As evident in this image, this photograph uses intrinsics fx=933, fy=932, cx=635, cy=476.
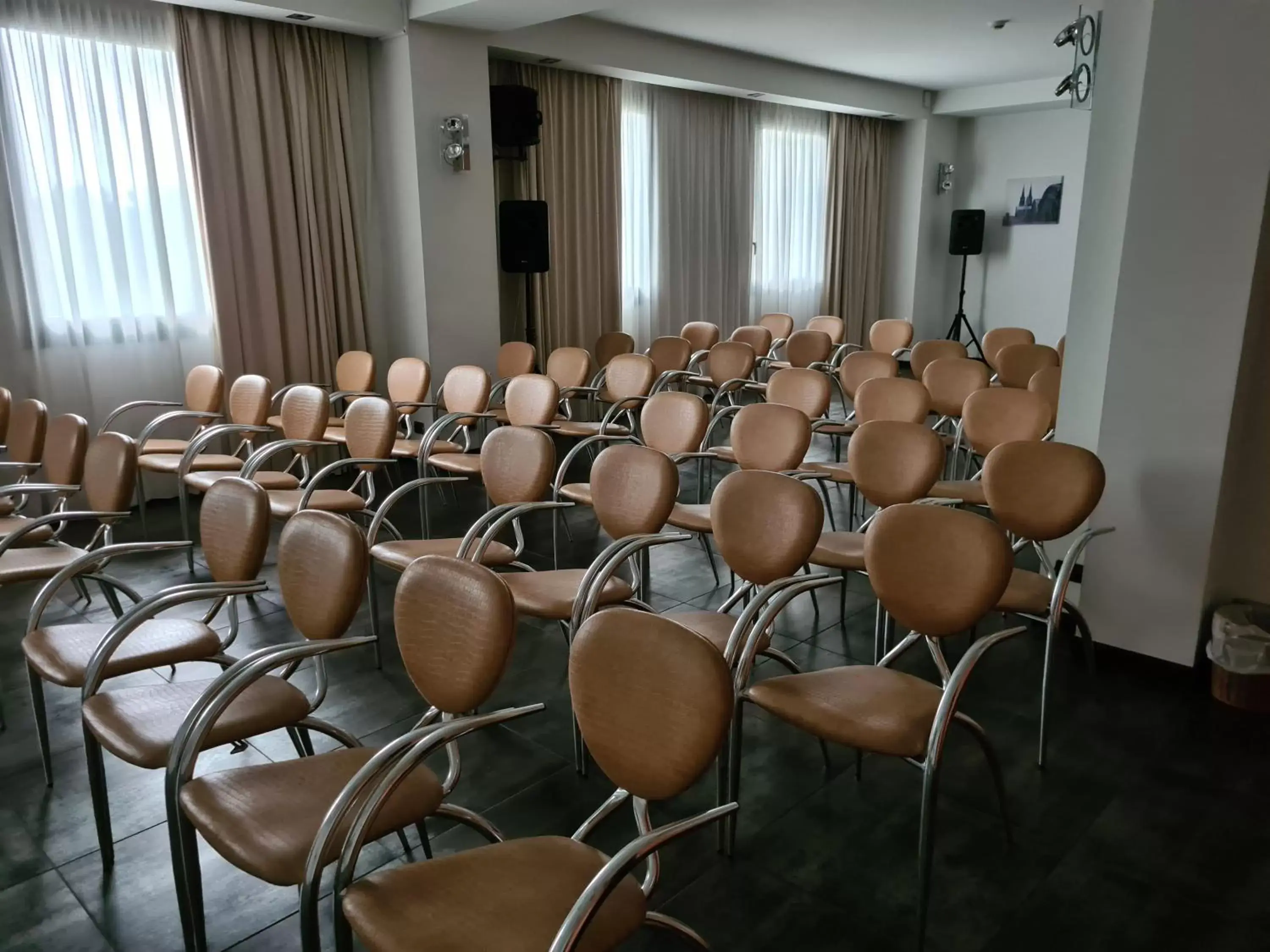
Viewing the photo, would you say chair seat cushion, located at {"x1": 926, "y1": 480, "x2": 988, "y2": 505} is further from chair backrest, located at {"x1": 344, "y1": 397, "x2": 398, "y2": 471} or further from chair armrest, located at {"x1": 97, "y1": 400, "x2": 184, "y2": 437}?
chair armrest, located at {"x1": 97, "y1": 400, "x2": 184, "y2": 437}

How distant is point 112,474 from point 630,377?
319cm

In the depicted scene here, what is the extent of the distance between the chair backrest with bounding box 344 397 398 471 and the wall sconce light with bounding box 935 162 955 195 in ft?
27.7

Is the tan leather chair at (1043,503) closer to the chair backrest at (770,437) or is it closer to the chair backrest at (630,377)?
the chair backrest at (770,437)

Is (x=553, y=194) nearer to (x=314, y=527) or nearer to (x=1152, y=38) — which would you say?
(x=1152, y=38)

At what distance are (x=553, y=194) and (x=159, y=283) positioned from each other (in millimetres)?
3021

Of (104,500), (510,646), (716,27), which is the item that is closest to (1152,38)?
(510,646)

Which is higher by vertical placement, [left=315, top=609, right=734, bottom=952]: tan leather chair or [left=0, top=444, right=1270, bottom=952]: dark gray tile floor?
[left=315, top=609, right=734, bottom=952]: tan leather chair

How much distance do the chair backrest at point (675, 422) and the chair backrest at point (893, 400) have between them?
89 centimetres

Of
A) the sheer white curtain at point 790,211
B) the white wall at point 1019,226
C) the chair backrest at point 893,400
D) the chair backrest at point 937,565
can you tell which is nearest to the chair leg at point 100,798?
the chair backrest at point 937,565

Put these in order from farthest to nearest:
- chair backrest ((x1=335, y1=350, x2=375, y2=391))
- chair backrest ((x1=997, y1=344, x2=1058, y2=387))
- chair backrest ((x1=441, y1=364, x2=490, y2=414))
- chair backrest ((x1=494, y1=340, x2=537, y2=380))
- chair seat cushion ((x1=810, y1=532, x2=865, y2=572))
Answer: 1. chair backrest ((x1=494, y1=340, x2=537, y2=380))
2. chair backrest ((x1=335, y1=350, x2=375, y2=391))
3. chair backrest ((x1=997, y1=344, x2=1058, y2=387))
4. chair backrest ((x1=441, y1=364, x2=490, y2=414))
5. chair seat cushion ((x1=810, y1=532, x2=865, y2=572))

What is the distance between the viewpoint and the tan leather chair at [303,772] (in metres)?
1.66

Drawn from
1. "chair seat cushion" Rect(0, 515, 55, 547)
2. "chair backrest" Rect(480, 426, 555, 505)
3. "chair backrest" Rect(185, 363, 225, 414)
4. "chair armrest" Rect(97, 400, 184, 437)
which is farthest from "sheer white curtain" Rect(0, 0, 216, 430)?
"chair backrest" Rect(480, 426, 555, 505)

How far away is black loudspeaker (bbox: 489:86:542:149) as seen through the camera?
6539 mm

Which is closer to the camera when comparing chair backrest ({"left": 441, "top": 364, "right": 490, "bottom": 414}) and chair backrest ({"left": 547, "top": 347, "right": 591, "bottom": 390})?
chair backrest ({"left": 441, "top": 364, "right": 490, "bottom": 414})
